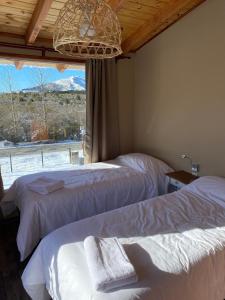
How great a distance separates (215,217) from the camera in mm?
1912

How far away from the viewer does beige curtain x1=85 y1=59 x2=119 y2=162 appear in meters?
3.39

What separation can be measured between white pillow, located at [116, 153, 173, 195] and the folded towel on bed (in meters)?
1.62

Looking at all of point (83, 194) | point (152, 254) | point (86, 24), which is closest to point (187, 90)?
point (86, 24)

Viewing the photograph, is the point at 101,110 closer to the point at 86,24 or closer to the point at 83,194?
the point at 83,194

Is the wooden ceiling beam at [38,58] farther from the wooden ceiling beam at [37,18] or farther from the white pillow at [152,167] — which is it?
the white pillow at [152,167]

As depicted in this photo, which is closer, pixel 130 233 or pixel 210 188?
pixel 130 233

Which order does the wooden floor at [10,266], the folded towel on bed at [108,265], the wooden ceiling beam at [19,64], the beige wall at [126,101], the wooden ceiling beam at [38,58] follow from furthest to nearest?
the beige wall at [126,101] < the wooden ceiling beam at [19,64] < the wooden ceiling beam at [38,58] < the wooden floor at [10,266] < the folded towel on bed at [108,265]

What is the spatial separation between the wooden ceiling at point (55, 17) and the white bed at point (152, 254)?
2073 mm

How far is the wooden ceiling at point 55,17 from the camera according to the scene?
242 cm

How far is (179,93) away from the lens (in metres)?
3.04

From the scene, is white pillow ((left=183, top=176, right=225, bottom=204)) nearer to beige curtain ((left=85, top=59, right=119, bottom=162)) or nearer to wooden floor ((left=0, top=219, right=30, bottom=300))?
beige curtain ((left=85, top=59, right=119, bottom=162))

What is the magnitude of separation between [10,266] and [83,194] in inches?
37.6

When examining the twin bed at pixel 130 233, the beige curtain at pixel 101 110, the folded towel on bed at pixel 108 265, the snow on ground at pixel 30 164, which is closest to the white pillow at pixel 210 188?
the twin bed at pixel 130 233

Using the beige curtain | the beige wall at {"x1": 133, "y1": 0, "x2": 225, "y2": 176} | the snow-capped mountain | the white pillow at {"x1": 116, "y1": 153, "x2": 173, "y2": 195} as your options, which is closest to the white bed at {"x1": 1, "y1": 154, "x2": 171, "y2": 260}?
the white pillow at {"x1": 116, "y1": 153, "x2": 173, "y2": 195}
